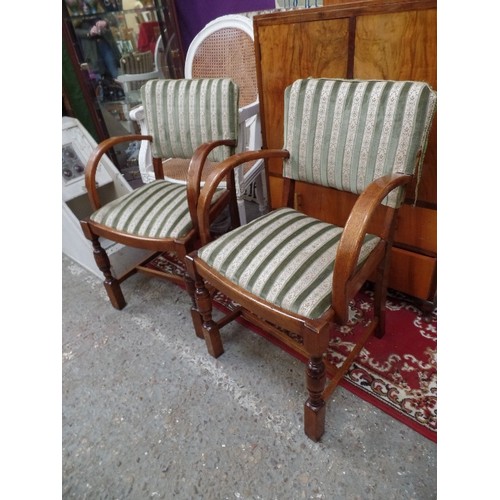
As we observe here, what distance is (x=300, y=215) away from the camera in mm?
1259

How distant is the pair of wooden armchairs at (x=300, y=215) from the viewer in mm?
890

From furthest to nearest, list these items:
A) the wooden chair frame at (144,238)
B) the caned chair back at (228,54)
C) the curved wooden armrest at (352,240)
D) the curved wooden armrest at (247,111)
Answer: the caned chair back at (228,54) → the curved wooden armrest at (247,111) → the wooden chair frame at (144,238) → the curved wooden armrest at (352,240)

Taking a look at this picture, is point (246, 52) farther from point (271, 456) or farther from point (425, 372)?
point (271, 456)

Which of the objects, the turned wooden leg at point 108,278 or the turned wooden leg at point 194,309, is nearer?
the turned wooden leg at point 194,309

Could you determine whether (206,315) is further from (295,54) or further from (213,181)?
(295,54)

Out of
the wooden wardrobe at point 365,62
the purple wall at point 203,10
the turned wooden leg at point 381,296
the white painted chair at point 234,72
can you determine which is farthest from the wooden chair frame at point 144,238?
the purple wall at point 203,10

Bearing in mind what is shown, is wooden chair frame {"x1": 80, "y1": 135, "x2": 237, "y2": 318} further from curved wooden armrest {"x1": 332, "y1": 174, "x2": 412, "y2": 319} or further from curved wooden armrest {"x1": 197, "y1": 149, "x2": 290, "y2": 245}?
curved wooden armrest {"x1": 332, "y1": 174, "x2": 412, "y2": 319}

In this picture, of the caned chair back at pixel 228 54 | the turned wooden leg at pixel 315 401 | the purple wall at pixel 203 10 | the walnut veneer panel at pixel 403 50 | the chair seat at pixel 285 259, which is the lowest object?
the turned wooden leg at pixel 315 401

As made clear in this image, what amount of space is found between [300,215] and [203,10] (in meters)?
2.03

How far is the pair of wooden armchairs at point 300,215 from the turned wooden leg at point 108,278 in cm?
1

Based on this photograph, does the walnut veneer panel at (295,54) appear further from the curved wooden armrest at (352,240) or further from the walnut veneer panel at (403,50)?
the curved wooden armrest at (352,240)

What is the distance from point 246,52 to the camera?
1.87 m

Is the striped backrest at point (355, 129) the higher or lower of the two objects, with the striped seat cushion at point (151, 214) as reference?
higher

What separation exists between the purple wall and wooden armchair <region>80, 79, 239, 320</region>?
106 cm
